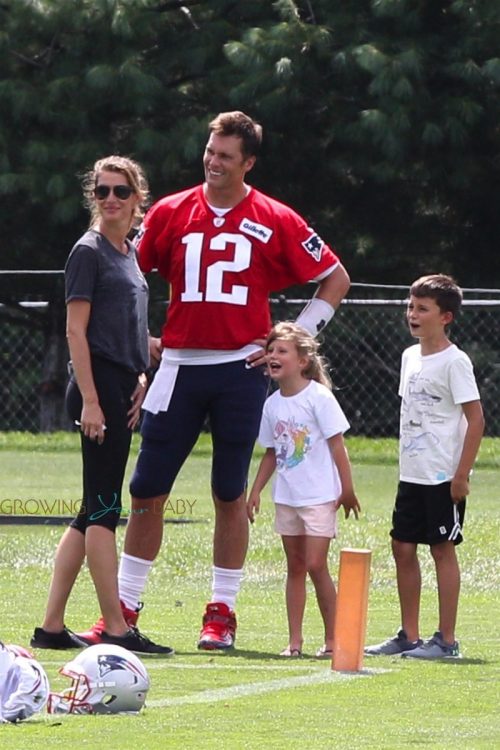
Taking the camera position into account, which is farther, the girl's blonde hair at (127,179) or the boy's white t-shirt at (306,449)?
the boy's white t-shirt at (306,449)

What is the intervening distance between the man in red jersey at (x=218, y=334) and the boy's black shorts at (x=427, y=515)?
724mm

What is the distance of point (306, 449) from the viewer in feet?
27.2

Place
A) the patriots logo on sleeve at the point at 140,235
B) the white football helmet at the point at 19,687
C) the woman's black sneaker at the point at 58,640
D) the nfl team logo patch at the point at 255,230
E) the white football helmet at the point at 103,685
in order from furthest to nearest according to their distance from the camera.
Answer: the patriots logo on sleeve at the point at 140,235 < the nfl team logo patch at the point at 255,230 < the woman's black sneaker at the point at 58,640 < the white football helmet at the point at 103,685 < the white football helmet at the point at 19,687

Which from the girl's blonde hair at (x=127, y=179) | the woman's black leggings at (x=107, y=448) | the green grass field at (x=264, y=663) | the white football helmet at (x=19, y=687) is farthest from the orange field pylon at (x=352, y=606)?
the girl's blonde hair at (x=127, y=179)

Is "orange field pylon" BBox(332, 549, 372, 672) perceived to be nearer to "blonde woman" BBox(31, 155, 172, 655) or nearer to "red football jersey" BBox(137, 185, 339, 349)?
"blonde woman" BBox(31, 155, 172, 655)

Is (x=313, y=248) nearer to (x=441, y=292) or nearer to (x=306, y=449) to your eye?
(x=441, y=292)

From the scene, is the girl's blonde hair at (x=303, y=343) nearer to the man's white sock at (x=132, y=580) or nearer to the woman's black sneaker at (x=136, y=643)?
the man's white sock at (x=132, y=580)

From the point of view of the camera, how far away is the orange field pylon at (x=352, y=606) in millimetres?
7277

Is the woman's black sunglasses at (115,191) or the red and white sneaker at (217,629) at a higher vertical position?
the woman's black sunglasses at (115,191)

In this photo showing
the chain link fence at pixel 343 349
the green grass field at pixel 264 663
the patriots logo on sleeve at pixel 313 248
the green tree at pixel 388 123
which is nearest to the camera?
the green grass field at pixel 264 663

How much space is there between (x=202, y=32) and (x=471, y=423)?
1945cm

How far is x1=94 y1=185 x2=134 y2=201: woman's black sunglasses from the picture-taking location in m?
7.95

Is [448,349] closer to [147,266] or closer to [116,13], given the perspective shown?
[147,266]

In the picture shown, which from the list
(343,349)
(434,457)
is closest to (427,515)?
(434,457)
